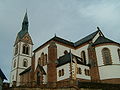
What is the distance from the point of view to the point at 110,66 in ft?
116

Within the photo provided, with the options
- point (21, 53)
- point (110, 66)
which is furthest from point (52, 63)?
point (21, 53)

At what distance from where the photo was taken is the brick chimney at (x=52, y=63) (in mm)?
36219

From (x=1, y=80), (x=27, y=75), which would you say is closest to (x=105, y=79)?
(x=1, y=80)

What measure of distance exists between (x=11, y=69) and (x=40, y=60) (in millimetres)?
23994

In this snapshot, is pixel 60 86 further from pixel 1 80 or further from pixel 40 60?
pixel 40 60

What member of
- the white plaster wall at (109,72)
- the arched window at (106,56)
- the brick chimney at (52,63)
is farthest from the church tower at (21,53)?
the arched window at (106,56)

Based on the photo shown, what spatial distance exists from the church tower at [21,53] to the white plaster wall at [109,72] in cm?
3053

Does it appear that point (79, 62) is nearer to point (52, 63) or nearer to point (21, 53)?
point (52, 63)

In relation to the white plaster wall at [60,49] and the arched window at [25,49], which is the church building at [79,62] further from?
the arched window at [25,49]

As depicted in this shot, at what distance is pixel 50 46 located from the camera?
129ft

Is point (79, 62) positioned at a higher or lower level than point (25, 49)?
lower

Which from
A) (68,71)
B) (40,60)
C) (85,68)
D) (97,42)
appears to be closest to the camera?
(68,71)

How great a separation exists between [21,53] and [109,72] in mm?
35854

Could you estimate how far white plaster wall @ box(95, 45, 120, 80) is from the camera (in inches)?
1364
